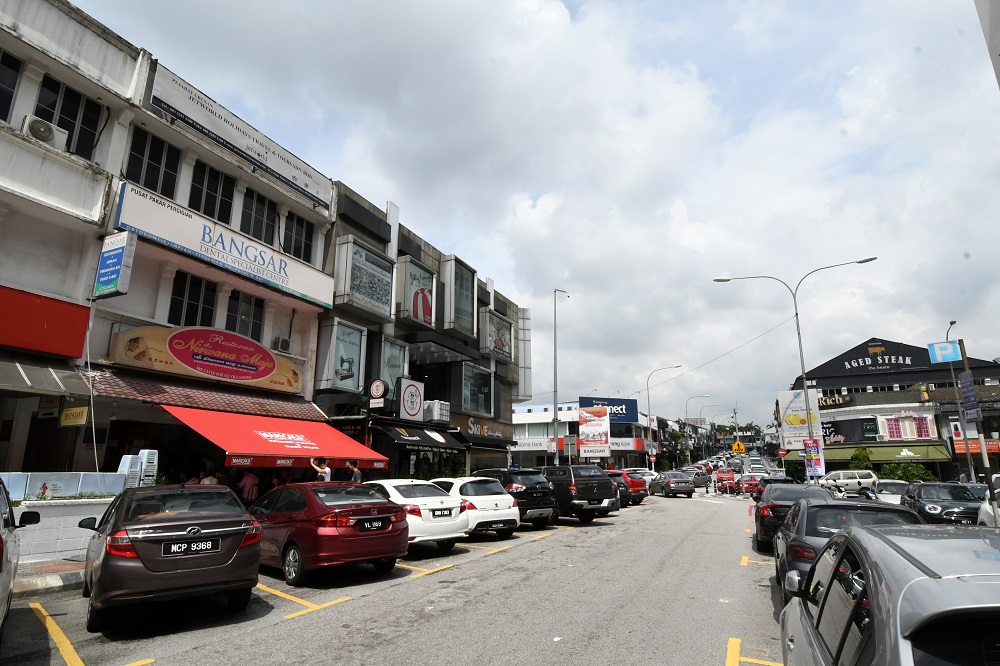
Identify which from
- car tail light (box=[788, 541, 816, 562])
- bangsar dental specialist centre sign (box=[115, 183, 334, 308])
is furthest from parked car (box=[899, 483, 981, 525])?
bangsar dental specialist centre sign (box=[115, 183, 334, 308])

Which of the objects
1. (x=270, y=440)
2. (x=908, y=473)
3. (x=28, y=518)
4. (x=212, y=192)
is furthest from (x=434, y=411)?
(x=908, y=473)

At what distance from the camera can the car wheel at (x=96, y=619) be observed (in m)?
6.39

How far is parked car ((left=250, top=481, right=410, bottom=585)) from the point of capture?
8.60m

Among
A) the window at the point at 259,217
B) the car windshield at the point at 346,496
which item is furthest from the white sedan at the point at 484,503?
the window at the point at 259,217

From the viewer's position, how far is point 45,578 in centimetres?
857

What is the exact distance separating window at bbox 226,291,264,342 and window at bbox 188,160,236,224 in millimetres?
2448

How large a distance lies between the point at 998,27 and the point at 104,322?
57.2 feet

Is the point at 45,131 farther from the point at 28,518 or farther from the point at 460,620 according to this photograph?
the point at 460,620

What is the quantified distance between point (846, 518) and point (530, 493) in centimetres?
921

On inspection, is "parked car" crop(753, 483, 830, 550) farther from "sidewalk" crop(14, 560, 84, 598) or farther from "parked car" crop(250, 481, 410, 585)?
"sidewalk" crop(14, 560, 84, 598)

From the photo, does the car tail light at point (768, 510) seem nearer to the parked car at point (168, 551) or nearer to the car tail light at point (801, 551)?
the car tail light at point (801, 551)

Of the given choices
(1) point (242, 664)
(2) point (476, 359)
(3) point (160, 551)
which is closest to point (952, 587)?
(1) point (242, 664)

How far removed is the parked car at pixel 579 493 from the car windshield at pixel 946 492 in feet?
28.3

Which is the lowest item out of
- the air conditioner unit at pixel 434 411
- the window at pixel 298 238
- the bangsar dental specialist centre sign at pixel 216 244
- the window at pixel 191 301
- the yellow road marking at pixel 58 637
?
the yellow road marking at pixel 58 637
